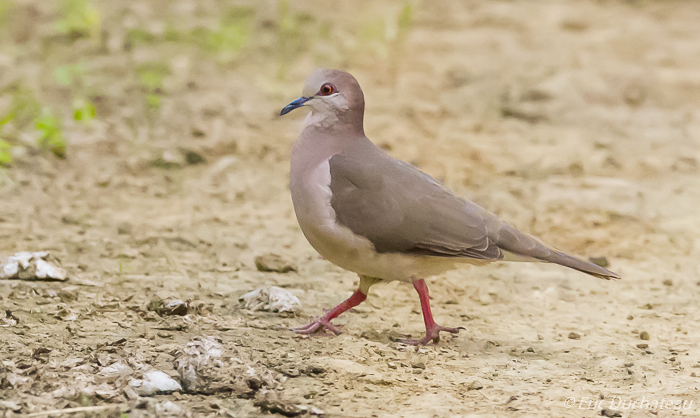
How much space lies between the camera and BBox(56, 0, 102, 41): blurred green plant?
7586mm

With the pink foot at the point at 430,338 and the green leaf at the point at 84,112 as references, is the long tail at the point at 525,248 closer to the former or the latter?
the pink foot at the point at 430,338

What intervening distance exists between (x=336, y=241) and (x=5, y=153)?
9.92ft

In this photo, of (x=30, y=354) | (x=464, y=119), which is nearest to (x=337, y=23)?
(x=464, y=119)

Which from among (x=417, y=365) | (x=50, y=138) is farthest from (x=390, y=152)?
(x=417, y=365)

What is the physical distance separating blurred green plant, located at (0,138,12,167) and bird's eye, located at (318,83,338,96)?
2.77 m

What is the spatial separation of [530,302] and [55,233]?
281 cm

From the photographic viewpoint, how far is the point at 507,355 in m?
3.55

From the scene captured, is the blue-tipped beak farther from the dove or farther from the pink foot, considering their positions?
the pink foot

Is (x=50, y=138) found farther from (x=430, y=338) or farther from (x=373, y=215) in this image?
(x=430, y=338)

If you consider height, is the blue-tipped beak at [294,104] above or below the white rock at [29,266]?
above

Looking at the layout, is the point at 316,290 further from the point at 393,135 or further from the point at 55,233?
the point at 393,135


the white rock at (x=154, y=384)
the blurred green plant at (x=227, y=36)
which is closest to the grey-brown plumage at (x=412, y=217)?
the white rock at (x=154, y=384)

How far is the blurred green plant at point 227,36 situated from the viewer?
25.3 feet

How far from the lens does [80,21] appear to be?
764cm
